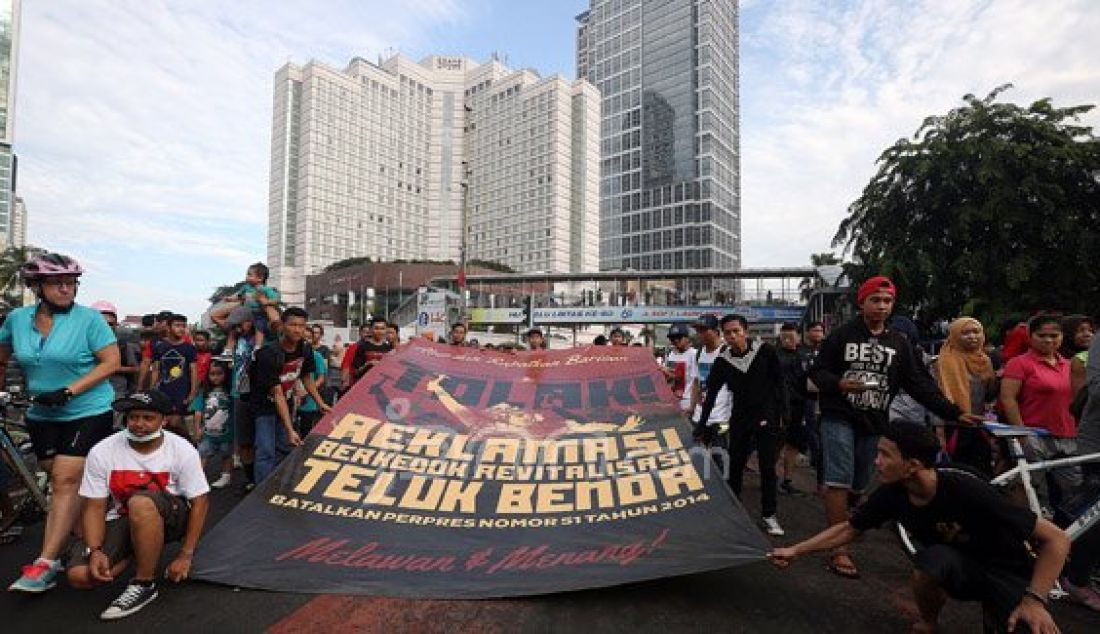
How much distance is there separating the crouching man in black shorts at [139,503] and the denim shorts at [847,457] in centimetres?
367

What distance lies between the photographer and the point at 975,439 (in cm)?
429

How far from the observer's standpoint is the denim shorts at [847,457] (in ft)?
12.2

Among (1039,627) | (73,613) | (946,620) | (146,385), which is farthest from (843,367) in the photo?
(146,385)

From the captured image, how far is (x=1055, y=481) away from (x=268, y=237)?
107 m

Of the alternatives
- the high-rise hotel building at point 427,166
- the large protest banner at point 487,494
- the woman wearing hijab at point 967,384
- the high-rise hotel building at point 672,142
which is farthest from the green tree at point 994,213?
the high-rise hotel building at point 672,142

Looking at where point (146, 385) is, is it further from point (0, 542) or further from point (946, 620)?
point (946, 620)

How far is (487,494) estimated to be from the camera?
3.62 m

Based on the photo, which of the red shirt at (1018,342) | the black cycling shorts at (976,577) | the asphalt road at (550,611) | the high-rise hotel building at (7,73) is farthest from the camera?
the high-rise hotel building at (7,73)

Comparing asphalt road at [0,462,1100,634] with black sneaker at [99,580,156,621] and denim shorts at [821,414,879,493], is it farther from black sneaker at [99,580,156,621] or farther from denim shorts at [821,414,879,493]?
denim shorts at [821,414,879,493]

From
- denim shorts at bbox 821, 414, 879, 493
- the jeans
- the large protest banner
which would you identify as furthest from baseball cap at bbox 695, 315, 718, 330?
the jeans

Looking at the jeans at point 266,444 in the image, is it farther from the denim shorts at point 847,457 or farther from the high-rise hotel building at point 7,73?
the high-rise hotel building at point 7,73

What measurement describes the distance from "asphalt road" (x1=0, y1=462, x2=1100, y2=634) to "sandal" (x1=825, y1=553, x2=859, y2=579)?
0.13m

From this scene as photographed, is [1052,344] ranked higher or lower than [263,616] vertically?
higher

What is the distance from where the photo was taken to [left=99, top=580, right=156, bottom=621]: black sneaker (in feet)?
8.91
